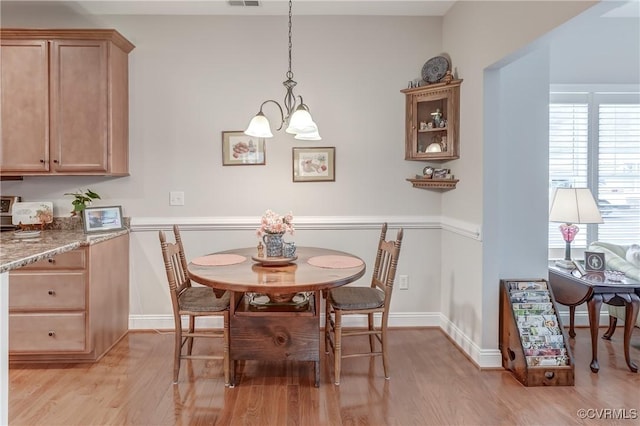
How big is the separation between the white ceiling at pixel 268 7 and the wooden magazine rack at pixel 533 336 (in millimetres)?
2374

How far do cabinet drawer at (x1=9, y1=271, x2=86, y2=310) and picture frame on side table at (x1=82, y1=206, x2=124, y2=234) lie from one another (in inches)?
19.8

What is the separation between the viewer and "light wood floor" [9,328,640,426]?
2.27 m

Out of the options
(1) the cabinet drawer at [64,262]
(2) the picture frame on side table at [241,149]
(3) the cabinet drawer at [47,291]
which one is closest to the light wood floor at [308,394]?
(3) the cabinet drawer at [47,291]

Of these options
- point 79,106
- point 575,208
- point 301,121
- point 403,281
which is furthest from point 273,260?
point 575,208

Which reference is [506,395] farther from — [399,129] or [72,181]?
[72,181]

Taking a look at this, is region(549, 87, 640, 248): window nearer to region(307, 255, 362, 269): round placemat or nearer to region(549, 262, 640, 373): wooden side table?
region(549, 262, 640, 373): wooden side table

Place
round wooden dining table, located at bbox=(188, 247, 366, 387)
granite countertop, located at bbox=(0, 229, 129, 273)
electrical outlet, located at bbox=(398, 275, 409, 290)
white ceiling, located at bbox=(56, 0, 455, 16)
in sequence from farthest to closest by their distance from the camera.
Result: 1. electrical outlet, located at bbox=(398, 275, 409, 290)
2. white ceiling, located at bbox=(56, 0, 455, 16)
3. round wooden dining table, located at bbox=(188, 247, 366, 387)
4. granite countertop, located at bbox=(0, 229, 129, 273)

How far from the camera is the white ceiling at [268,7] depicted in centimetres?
336

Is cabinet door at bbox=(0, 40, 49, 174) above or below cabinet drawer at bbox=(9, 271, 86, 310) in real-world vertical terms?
above

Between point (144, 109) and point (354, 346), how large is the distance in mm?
2706

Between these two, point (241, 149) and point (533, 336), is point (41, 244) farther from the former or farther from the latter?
point (533, 336)

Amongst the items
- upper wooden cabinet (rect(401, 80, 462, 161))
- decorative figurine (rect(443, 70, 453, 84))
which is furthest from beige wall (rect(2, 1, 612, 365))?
decorative figurine (rect(443, 70, 453, 84))

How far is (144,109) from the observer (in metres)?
3.56

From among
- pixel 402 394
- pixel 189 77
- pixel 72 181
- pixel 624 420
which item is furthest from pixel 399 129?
pixel 72 181
